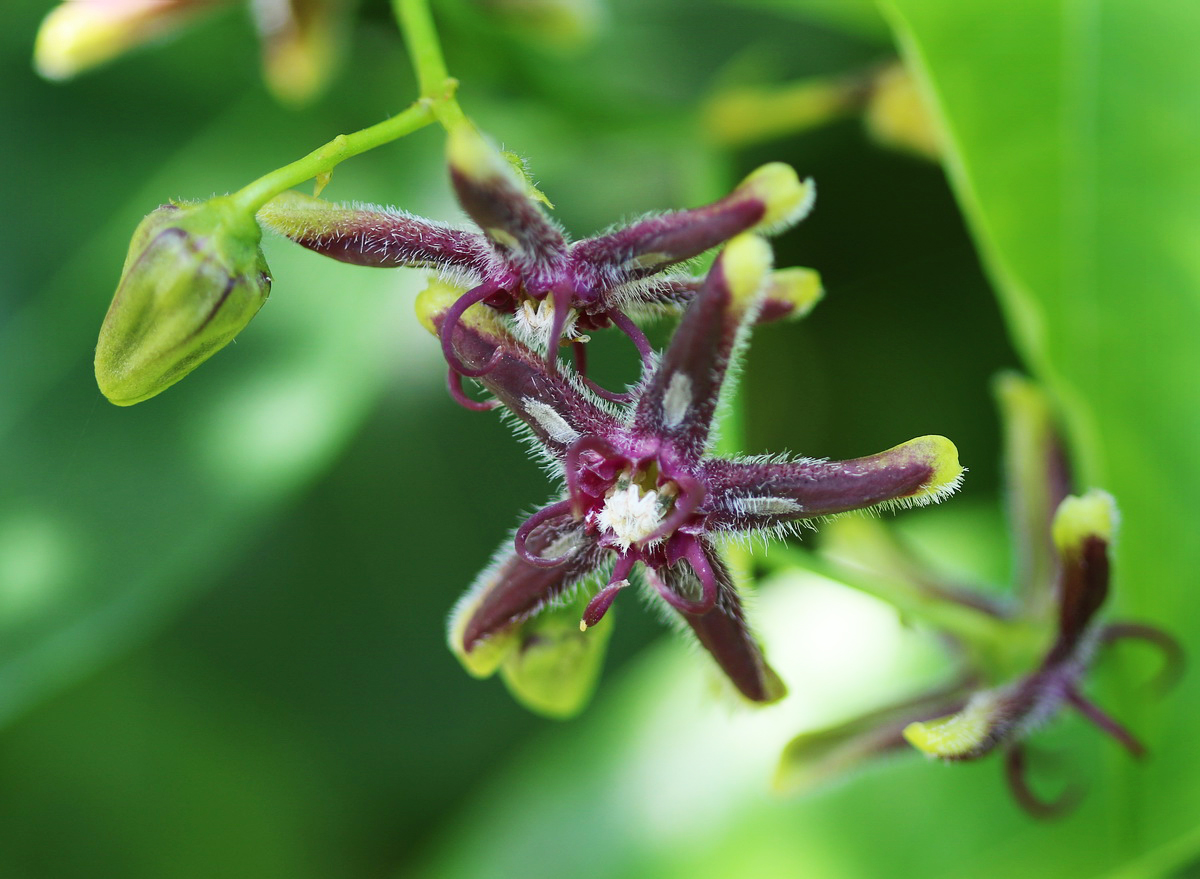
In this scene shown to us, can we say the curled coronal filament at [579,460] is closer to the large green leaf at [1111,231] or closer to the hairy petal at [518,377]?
the hairy petal at [518,377]

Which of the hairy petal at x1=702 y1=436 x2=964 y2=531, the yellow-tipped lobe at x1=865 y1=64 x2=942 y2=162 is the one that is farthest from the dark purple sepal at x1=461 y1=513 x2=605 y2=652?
the yellow-tipped lobe at x1=865 y1=64 x2=942 y2=162

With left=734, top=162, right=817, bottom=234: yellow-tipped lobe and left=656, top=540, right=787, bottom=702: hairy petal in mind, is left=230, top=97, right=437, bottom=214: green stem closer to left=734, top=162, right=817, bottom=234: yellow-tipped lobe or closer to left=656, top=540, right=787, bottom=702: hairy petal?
left=734, top=162, right=817, bottom=234: yellow-tipped lobe

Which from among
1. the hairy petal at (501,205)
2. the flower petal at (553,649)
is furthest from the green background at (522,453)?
the hairy petal at (501,205)

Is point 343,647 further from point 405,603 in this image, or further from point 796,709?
point 796,709

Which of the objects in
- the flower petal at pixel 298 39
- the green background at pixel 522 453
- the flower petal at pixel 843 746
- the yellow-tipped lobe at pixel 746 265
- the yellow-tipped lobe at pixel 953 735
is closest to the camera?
the yellow-tipped lobe at pixel 746 265

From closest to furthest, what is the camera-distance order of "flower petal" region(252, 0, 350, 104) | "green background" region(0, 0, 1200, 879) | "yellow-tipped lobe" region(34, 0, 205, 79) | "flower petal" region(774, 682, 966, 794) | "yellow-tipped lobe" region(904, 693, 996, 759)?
"yellow-tipped lobe" region(904, 693, 996, 759) < "flower petal" region(774, 682, 966, 794) < "green background" region(0, 0, 1200, 879) < "yellow-tipped lobe" region(34, 0, 205, 79) < "flower petal" region(252, 0, 350, 104)

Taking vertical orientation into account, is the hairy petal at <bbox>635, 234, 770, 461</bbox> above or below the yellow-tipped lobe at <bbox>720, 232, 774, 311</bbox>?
below

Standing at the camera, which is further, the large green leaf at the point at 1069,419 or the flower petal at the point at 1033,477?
the flower petal at the point at 1033,477
